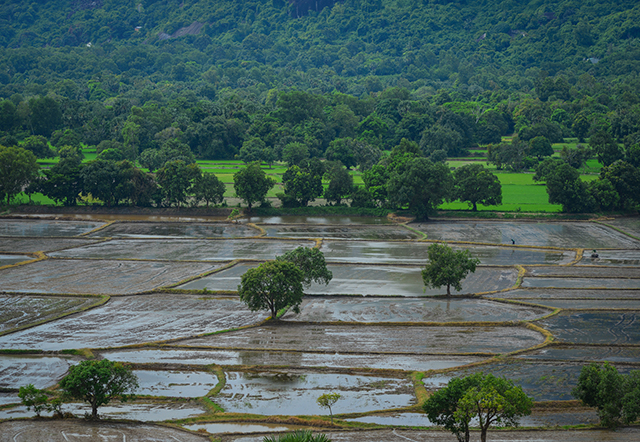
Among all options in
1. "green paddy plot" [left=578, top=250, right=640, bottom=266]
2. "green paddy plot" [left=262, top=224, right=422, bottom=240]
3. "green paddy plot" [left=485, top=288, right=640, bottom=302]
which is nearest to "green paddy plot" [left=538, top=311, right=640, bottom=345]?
"green paddy plot" [left=485, top=288, right=640, bottom=302]

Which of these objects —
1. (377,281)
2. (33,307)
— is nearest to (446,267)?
(377,281)

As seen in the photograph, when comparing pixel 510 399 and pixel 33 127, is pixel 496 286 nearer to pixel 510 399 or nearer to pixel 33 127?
pixel 510 399

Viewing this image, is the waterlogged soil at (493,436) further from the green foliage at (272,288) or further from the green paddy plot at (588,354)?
the green foliage at (272,288)

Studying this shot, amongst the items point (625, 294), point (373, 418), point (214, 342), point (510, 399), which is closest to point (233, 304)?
point (214, 342)

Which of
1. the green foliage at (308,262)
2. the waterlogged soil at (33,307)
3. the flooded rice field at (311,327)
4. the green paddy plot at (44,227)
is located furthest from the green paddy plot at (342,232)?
the waterlogged soil at (33,307)

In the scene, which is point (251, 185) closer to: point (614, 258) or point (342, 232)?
point (342, 232)

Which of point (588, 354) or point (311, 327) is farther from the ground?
point (311, 327)
